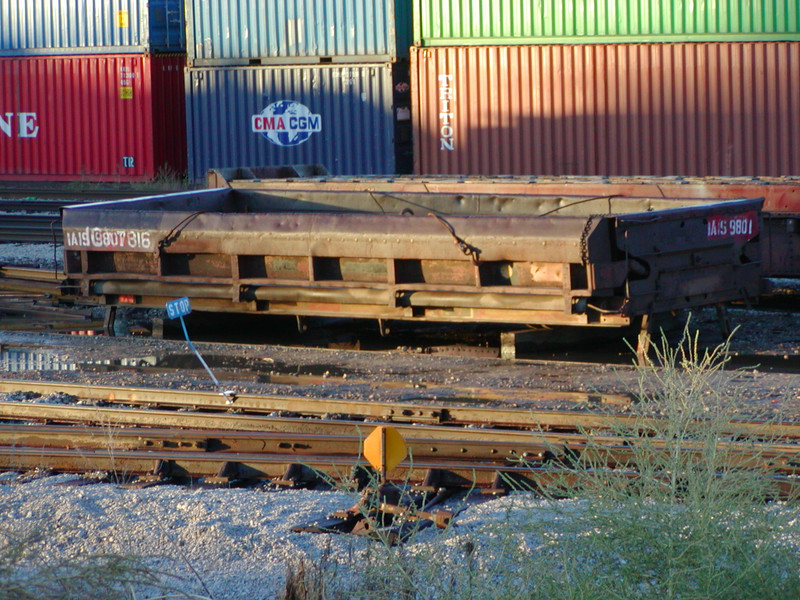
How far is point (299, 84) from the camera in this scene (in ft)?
75.5

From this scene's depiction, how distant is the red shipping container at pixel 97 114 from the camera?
84.7 feet

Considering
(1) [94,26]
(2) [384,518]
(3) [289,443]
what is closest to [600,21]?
(1) [94,26]

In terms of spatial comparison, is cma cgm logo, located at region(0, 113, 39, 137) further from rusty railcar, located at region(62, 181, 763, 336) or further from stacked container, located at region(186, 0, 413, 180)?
rusty railcar, located at region(62, 181, 763, 336)

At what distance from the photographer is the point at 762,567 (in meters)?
3.86

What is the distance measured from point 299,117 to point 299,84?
0.71 meters

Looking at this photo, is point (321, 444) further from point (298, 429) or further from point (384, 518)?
point (384, 518)

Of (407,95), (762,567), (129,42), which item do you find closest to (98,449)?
(762,567)

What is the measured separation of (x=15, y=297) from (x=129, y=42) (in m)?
12.7

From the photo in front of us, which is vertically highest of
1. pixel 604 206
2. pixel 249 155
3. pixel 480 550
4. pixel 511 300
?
pixel 249 155

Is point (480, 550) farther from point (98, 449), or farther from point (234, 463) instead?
point (98, 449)

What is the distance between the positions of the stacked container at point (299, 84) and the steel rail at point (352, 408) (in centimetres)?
1431

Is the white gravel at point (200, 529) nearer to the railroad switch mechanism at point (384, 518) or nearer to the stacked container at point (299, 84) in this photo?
the railroad switch mechanism at point (384, 518)

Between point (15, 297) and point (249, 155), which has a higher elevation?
point (249, 155)

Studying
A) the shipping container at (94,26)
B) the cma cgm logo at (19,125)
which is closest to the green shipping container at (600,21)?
the shipping container at (94,26)
